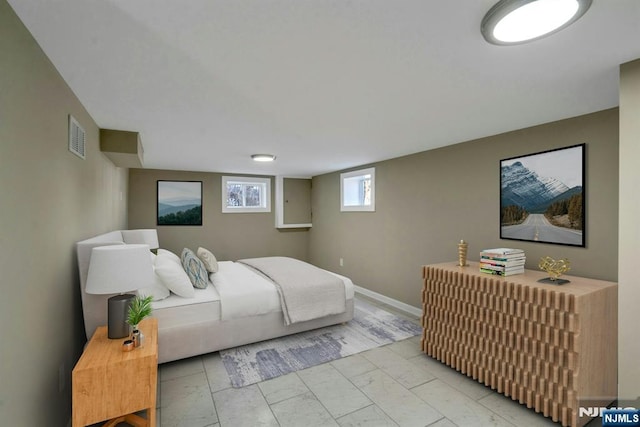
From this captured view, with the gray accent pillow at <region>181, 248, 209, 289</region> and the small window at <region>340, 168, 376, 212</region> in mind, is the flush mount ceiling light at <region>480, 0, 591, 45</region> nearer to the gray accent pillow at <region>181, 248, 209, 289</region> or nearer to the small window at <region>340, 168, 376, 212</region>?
the gray accent pillow at <region>181, 248, 209, 289</region>

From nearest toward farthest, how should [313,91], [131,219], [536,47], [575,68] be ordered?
[536,47], [575,68], [313,91], [131,219]

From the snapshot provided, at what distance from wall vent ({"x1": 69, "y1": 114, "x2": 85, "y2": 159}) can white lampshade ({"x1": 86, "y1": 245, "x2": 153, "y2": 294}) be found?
754mm

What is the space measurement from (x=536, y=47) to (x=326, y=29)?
1.02 m

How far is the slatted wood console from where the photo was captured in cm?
193

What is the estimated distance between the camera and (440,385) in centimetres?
247

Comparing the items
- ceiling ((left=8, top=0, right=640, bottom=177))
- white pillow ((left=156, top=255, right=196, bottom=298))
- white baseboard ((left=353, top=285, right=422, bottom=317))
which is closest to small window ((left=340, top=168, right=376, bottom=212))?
white baseboard ((left=353, top=285, right=422, bottom=317))

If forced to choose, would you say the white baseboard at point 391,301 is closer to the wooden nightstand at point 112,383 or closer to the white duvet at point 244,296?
the white duvet at point 244,296

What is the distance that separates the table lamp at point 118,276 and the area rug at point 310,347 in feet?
3.56

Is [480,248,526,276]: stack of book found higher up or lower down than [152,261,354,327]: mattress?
higher up

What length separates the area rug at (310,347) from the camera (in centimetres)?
271

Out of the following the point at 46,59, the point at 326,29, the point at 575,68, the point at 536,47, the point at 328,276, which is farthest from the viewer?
the point at 328,276

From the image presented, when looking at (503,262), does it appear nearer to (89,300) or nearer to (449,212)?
(449,212)

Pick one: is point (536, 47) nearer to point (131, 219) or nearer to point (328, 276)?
Result: point (328, 276)

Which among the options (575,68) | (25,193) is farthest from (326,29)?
(25,193)
